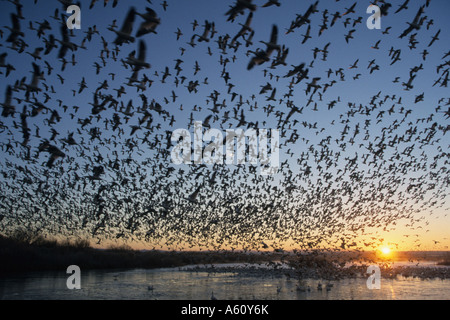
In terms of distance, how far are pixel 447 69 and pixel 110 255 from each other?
5379 cm

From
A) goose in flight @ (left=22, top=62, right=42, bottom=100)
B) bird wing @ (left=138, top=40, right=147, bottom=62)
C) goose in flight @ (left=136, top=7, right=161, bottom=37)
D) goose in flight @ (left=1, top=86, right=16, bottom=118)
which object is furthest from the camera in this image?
goose in flight @ (left=22, top=62, right=42, bottom=100)

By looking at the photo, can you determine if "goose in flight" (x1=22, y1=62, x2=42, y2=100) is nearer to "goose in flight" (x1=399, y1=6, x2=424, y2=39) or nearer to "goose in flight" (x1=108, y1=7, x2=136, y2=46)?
"goose in flight" (x1=108, y1=7, x2=136, y2=46)

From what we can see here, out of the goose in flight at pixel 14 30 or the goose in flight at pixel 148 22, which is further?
the goose in flight at pixel 14 30

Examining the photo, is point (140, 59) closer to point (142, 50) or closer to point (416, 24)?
point (142, 50)

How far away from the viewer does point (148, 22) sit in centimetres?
1462

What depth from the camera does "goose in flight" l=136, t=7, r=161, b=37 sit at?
14.4 metres

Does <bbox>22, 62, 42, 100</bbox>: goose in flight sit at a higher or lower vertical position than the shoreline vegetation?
higher

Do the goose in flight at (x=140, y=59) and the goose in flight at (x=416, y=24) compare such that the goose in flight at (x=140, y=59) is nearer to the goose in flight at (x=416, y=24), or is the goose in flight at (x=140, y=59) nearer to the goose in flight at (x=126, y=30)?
the goose in flight at (x=126, y=30)

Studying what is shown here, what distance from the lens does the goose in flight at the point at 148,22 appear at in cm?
1441

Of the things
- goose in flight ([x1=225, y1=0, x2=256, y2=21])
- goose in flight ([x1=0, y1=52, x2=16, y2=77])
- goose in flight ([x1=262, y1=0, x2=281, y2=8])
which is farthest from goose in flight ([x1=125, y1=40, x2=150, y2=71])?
goose in flight ([x1=0, y1=52, x2=16, y2=77])

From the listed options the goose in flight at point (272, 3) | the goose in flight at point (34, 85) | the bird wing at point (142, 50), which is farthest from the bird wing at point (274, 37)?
the goose in flight at point (34, 85)

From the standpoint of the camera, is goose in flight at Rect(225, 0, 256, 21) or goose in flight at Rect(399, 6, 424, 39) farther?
goose in flight at Rect(399, 6, 424, 39)

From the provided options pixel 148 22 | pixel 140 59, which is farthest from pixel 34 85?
pixel 148 22
